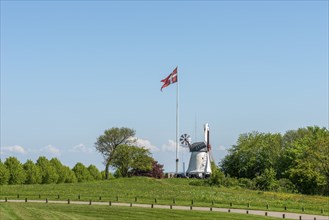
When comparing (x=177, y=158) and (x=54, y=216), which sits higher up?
(x=177, y=158)

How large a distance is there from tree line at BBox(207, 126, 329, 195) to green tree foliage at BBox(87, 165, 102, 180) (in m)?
31.0

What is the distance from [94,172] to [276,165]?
4325 cm

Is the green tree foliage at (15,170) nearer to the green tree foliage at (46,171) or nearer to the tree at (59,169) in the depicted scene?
the green tree foliage at (46,171)

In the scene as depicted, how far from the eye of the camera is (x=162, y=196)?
69.2m

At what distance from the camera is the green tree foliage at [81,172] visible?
12029cm

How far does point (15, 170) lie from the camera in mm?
101500

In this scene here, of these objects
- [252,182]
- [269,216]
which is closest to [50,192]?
[269,216]

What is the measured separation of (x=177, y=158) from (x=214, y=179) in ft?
45.9

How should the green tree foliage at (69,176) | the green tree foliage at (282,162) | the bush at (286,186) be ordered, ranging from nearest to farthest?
the bush at (286,186), the green tree foliage at (282,162), the green tree foliage at (69,176)

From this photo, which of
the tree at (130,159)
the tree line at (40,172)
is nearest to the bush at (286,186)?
the tree at (130,159)

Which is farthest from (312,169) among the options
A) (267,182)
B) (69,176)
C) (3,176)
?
(3,176)

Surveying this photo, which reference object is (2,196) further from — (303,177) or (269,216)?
(303,177)

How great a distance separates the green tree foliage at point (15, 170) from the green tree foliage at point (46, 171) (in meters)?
5.29

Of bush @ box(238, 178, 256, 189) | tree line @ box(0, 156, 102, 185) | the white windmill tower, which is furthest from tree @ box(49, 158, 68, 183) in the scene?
bush @ box(238, 178, 256, 189)
